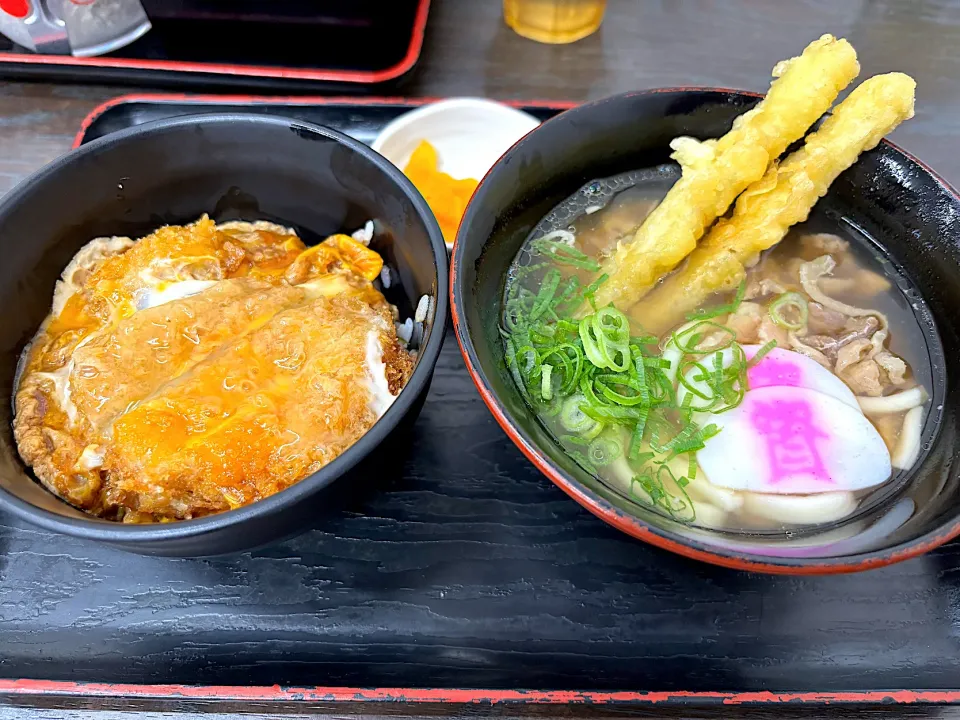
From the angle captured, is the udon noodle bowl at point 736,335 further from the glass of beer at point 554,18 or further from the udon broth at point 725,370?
the glass of beer at point 554,18

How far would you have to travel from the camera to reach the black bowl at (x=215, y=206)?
111cm

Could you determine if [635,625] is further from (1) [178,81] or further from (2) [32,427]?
(1) [178,81]

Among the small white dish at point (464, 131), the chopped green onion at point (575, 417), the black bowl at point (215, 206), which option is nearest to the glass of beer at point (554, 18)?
the small white dish at point (464, 131)

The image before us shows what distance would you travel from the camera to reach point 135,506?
1111 mm

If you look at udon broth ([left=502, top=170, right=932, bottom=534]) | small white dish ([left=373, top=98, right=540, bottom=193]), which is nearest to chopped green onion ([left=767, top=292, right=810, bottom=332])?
udon broth ([left=502, top=170, right=932, bottom=534])

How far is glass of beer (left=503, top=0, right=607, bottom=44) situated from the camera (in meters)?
2.28

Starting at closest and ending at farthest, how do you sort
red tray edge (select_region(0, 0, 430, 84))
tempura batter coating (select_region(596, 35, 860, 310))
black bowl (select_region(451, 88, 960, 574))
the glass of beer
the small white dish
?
black bowl (select_region(451, 88, 960, 574)), tempura batter coating (select_region(596, 35, 860, 310)), the small white dish, red tray edge (select_region(0, 0, 430, 84)), the glass of beer

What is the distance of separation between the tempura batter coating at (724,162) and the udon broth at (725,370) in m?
0.09

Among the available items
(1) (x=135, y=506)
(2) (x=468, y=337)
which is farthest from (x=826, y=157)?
(1) (x=135, y=506)

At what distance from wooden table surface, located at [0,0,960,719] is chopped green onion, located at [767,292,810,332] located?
39.8 inches

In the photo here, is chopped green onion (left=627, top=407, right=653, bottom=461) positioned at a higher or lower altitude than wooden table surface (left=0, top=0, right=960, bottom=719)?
lower

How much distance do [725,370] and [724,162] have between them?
1.47 ft

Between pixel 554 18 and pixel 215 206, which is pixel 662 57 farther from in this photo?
pixel 215 206

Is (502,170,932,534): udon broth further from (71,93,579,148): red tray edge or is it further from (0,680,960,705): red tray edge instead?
(71,93,579,148): red tray edge
